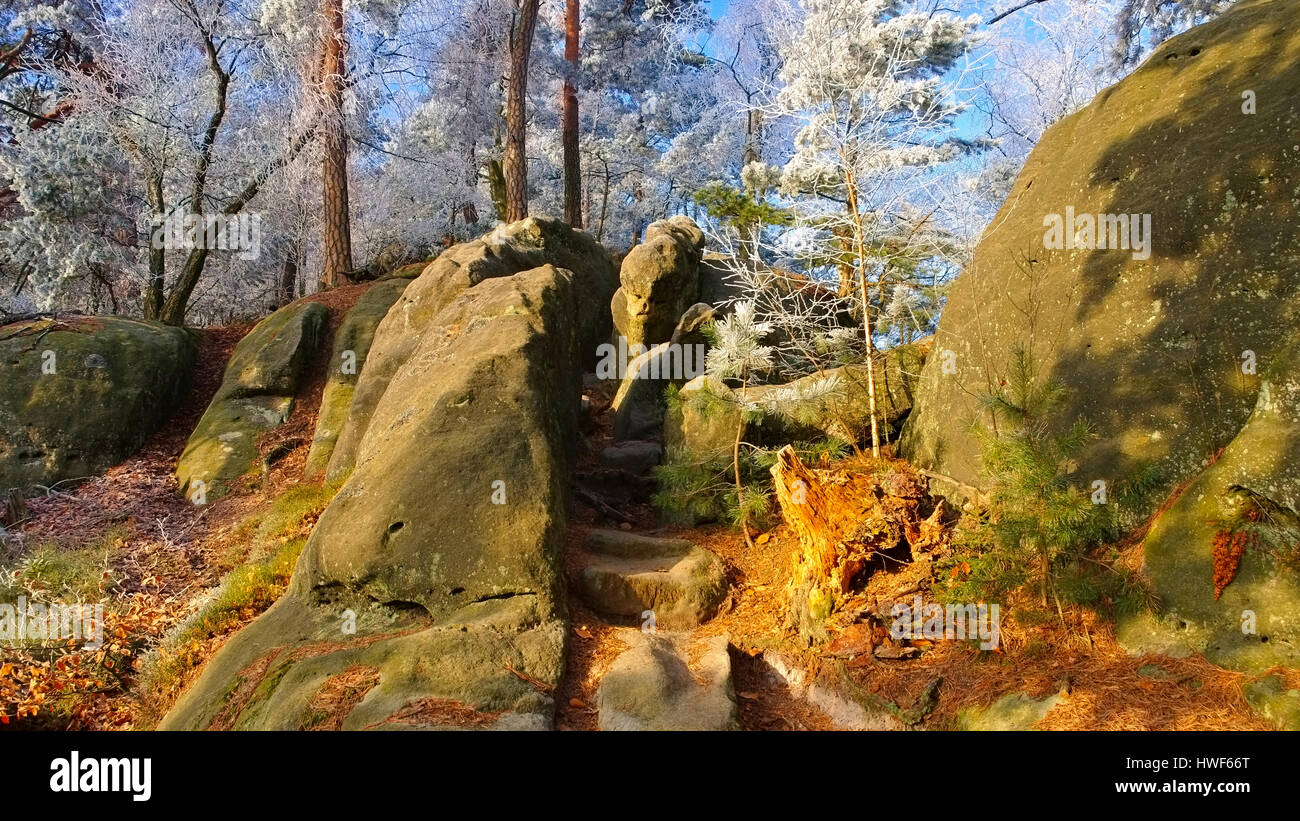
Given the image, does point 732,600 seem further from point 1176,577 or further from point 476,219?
point 476,219

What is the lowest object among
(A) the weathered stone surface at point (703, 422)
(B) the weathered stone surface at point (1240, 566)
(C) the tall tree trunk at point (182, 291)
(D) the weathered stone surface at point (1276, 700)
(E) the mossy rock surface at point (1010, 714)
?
(E) the mossy rock surface at point (1010, 714)

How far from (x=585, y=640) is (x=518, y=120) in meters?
13.3

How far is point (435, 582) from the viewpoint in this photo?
5574mm

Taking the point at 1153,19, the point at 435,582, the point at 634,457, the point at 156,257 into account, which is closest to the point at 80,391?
the point at 156,257

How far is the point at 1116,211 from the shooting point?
639 cm

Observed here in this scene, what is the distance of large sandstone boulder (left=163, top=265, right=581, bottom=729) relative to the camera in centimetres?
462

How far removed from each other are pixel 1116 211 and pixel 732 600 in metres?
4.32

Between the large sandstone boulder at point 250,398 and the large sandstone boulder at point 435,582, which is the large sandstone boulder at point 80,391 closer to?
the large sandstone boulder at point 250,398

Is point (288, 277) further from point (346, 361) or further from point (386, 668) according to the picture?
point (386, 668)

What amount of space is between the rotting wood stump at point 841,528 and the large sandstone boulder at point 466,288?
13.2ft

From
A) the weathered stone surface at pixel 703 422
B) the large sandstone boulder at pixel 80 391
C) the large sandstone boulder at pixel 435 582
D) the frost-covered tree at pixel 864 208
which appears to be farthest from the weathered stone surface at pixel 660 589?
the large sandstone boulder at pixel 80 391

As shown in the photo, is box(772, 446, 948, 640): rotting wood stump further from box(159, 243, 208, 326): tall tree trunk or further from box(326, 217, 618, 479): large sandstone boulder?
box(159, 243, 208, 326): tall tree trunk

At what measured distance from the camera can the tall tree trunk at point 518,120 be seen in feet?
52.8

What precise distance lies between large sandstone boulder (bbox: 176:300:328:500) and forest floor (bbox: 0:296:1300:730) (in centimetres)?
29
